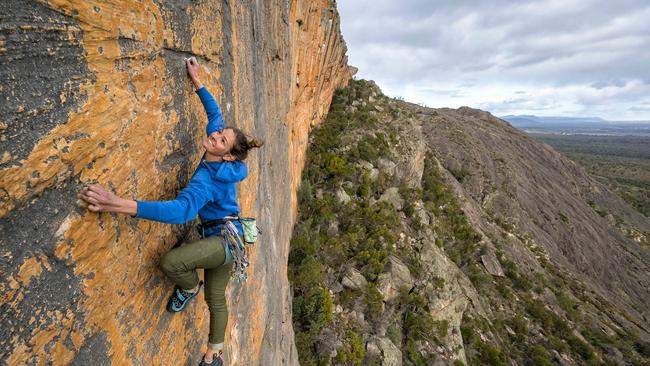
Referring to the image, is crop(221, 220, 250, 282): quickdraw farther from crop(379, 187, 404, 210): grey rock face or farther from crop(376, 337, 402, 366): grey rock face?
crop(379, 187, 404, 210): grey rock face

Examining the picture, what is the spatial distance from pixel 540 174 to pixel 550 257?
2421cm

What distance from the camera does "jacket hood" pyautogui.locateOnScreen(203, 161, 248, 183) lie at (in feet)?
9.23

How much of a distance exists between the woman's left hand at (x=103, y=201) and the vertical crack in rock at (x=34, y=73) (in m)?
0.43

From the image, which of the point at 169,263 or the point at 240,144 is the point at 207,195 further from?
the point at 169,263

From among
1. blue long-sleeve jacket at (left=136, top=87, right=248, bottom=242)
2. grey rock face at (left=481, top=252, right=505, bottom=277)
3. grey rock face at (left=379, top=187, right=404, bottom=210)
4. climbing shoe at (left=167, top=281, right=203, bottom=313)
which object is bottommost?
grey rock face at (left=481, top=252, right=505, bottom=277)

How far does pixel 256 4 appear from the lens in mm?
5484

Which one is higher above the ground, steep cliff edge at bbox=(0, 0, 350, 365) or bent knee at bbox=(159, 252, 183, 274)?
steep cliff edge at bbox=(0, 0, 350, 365)

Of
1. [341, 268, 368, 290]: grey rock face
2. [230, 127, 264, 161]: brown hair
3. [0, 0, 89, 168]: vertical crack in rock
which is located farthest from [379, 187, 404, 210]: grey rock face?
[0, 0, 89, 168]: vertical crack in rock

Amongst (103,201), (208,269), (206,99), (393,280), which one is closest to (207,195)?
(103,201)

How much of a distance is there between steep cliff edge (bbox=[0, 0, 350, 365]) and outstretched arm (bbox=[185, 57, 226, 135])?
0.09m

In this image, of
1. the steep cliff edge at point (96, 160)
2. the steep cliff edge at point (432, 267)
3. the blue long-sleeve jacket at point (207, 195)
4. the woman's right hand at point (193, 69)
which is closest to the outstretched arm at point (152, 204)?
the blue long-sleeve jacket at point (207, 195)

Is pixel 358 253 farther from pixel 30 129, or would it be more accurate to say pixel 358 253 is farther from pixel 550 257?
pixel 550 257

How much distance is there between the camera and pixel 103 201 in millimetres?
2010

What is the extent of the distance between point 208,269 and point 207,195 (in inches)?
38.9
